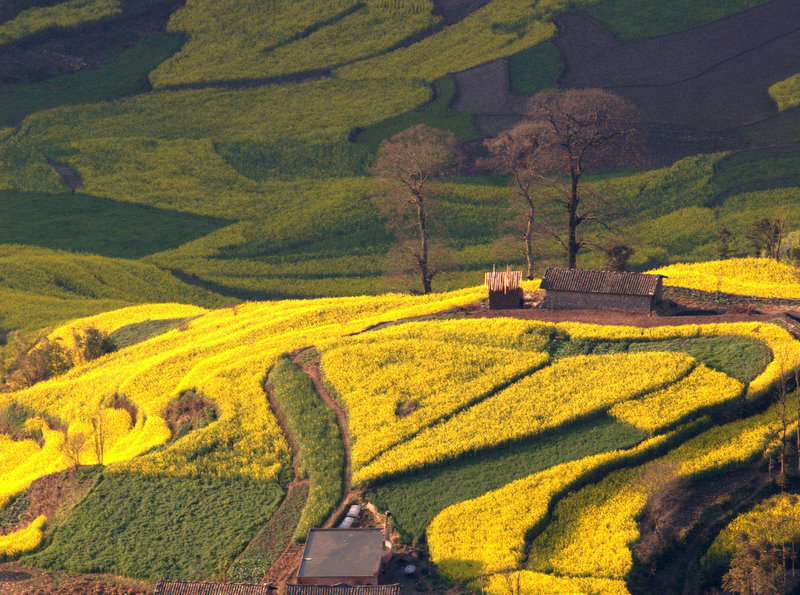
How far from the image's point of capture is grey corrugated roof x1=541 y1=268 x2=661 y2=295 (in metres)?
72.9

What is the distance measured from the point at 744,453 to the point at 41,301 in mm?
94795

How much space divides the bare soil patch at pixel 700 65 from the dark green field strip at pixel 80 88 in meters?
77.6

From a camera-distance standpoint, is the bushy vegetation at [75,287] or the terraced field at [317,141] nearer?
the bushy vegetation at [75,287]

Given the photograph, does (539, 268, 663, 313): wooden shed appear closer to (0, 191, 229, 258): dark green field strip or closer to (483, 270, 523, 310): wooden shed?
(483, 270, 523, 310): wooden shed

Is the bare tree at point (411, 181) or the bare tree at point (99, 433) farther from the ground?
the bare tree at point (411, 181)

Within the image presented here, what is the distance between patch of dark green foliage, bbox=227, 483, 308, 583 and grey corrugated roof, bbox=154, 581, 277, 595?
2.70 meters

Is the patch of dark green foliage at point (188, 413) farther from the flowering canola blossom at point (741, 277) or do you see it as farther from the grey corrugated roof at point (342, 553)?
the flowering canola blossom at point (741, 277)

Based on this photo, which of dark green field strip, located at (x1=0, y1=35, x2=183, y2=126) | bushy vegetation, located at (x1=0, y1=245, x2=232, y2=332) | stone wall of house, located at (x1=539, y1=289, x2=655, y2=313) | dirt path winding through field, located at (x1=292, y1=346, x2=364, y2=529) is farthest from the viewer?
dark green field strip, located at (x1=0, y1=35, x2=183, y2=126)

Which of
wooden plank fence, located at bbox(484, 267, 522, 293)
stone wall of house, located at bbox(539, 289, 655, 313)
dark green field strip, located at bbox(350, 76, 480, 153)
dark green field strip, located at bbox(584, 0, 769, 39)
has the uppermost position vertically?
dark green field strip, located at bbox(584, 0, 769, 39)

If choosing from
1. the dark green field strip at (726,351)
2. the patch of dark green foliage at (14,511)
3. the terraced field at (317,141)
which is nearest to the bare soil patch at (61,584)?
the patch of dark green foliage at (14,511)

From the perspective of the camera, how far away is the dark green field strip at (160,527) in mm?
54656

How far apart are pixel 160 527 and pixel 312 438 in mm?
10632

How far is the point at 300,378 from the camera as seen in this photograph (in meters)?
72.2

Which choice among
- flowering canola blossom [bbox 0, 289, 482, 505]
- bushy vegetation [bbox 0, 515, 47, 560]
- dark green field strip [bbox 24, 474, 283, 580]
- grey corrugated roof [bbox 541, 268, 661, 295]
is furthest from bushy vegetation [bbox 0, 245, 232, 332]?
dark green field strip [bbox 24, 474, 283, 580]
